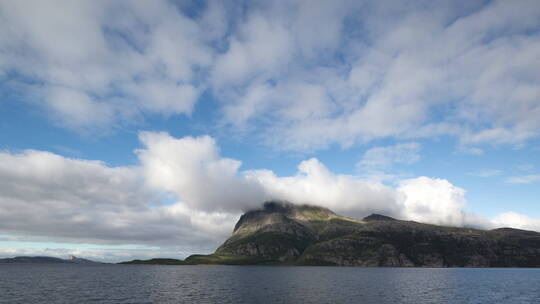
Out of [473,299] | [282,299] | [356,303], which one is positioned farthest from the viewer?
[473,299]

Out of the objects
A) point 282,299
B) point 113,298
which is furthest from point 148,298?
point 282,299

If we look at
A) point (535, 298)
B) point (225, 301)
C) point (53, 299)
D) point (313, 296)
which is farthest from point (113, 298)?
point (535, 298)

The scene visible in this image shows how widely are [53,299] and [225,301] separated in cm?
5855

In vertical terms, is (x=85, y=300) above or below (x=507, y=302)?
above

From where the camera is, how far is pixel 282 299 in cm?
11644

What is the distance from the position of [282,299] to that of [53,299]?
256ft

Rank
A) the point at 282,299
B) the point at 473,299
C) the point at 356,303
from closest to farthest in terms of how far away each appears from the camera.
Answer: the point at 356,303, the point at 282,299, the point at 473,299

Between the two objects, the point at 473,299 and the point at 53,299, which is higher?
the point at 53,299

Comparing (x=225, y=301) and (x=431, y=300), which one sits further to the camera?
(x=431, y=300)

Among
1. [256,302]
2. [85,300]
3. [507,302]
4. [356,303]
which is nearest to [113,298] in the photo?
[85,300]

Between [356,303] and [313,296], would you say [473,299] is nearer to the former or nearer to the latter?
[356,303]

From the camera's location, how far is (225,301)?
111312 millimetres

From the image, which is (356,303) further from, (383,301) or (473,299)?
(473,299)

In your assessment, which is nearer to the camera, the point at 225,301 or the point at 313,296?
the point at 225,301
